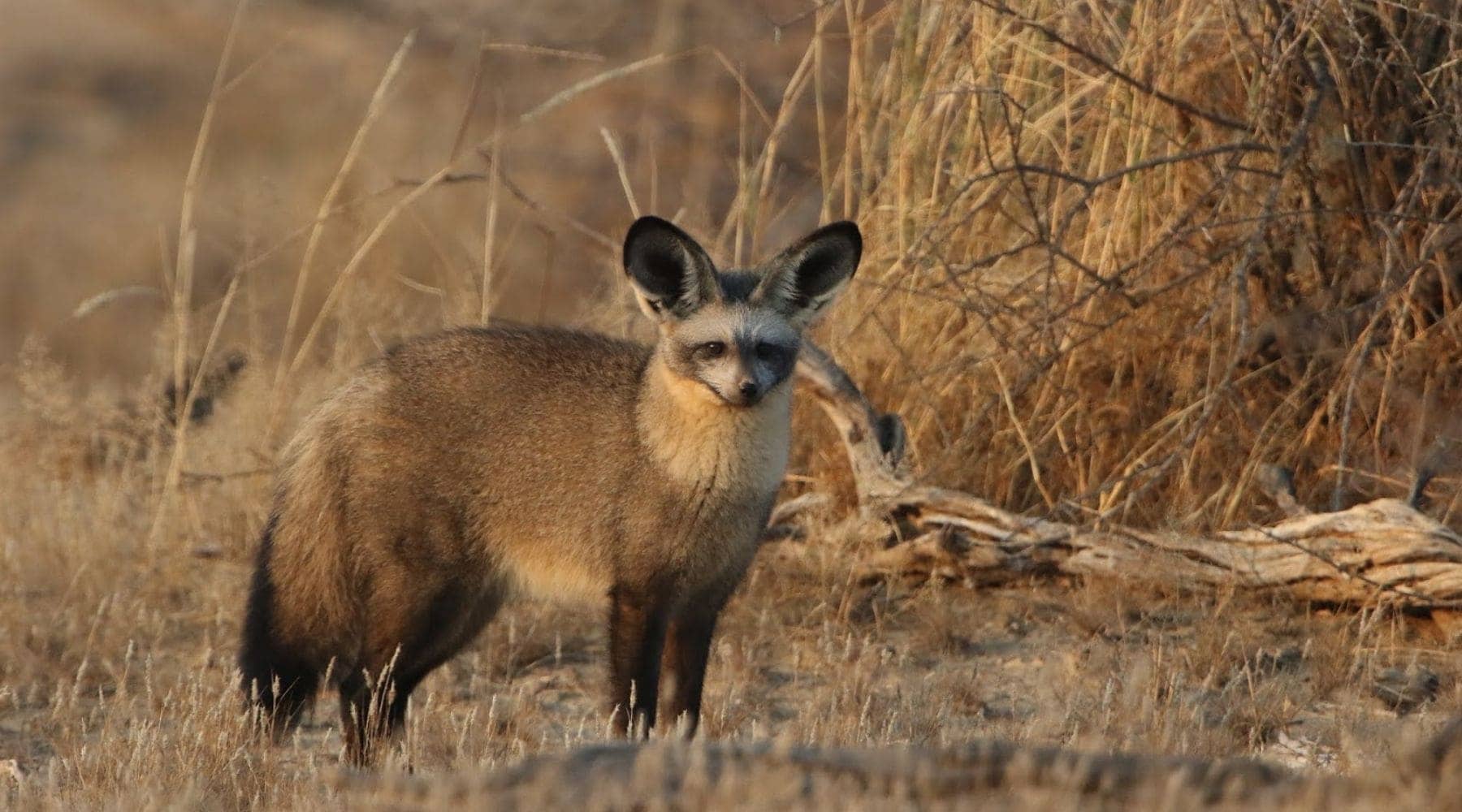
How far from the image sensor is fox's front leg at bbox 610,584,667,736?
551cm

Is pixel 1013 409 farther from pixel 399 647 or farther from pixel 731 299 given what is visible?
pixel 399 647

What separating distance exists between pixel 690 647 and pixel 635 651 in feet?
0.88

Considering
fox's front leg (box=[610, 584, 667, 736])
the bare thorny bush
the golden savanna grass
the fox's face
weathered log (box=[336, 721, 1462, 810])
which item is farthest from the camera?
the bare thorny bush

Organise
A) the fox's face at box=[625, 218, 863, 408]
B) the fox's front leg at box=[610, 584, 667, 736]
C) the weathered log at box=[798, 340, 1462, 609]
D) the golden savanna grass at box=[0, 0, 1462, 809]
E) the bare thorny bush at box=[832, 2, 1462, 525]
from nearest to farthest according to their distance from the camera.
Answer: the fox's front leg at box=[610, 584, 667, 736] → the fox's face at box=[625, 218, 863, 408] → the golden savanna grass at box=[0, 0, 1462, 809] → the weathered log at box=[798, 340, 1462, 609] → the bare thorny bush at box=[832, 2, 1462, 525]

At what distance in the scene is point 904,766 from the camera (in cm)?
267

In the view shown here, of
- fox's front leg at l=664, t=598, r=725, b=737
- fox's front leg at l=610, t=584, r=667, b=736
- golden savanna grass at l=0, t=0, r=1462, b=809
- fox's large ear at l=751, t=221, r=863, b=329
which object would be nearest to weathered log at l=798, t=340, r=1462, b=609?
golden savanna grass at l=0, t=0, r=1462, b=809

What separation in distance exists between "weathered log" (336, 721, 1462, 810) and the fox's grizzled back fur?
2.73m

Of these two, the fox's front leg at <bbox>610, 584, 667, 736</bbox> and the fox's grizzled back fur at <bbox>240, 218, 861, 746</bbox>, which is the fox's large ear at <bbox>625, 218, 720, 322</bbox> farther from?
the fox's front leg at <bbox>610, 584, 667, 736</bbox>

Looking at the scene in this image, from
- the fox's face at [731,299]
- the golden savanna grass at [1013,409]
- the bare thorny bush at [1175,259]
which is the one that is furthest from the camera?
the bare thorny bush at [1175,259]

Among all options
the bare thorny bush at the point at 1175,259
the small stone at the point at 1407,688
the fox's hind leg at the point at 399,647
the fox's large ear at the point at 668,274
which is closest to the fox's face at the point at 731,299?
the fox's large ear at the point at 668,274

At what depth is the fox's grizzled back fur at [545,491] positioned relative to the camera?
5.65m

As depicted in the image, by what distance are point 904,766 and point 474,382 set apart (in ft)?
11.5

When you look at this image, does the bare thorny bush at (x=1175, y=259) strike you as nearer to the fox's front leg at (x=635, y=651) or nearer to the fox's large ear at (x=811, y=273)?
the fox's large ear at (x=811, y=273)

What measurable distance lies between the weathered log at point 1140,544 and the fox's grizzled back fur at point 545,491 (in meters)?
1.36
